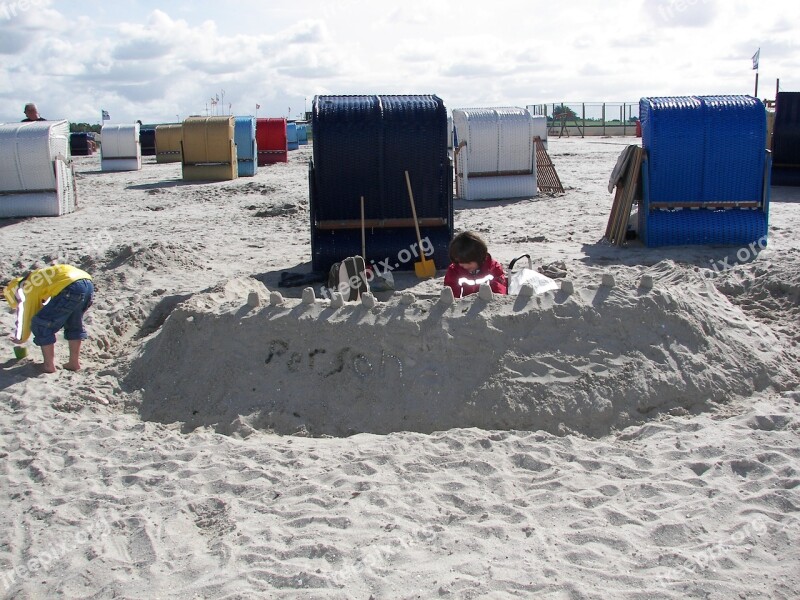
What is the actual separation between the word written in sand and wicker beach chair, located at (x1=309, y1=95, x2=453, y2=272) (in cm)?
354

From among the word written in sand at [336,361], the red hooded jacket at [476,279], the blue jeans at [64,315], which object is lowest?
the word written in sand at [336,361]

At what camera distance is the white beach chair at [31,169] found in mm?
13156

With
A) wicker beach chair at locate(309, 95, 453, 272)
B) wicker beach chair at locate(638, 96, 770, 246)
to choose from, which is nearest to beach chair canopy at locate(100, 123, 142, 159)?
wicker beach chair at locate(309, 95, 453, 272)

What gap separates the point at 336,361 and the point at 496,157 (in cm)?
1056

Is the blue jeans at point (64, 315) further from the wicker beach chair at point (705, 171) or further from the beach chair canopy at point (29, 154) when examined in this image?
the beach chair canopy at point (29, 154)

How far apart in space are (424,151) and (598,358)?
428 cm

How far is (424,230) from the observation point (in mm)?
8758

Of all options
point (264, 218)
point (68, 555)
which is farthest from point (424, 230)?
point (68, 555)

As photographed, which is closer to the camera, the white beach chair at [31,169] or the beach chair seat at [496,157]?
the white beach chair at [31,169]

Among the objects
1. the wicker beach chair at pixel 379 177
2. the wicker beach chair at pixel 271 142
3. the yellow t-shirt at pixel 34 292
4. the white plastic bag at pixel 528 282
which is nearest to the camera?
the yellow t-shirt at pixel 34 292

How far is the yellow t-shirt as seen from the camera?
5355 millimetres

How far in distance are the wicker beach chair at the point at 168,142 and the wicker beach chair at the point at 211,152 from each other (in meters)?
5.73

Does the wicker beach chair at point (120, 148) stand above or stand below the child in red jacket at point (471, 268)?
above

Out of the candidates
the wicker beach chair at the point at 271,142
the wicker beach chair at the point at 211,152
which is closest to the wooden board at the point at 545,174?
the wicker beach chair at the point at 211,152
